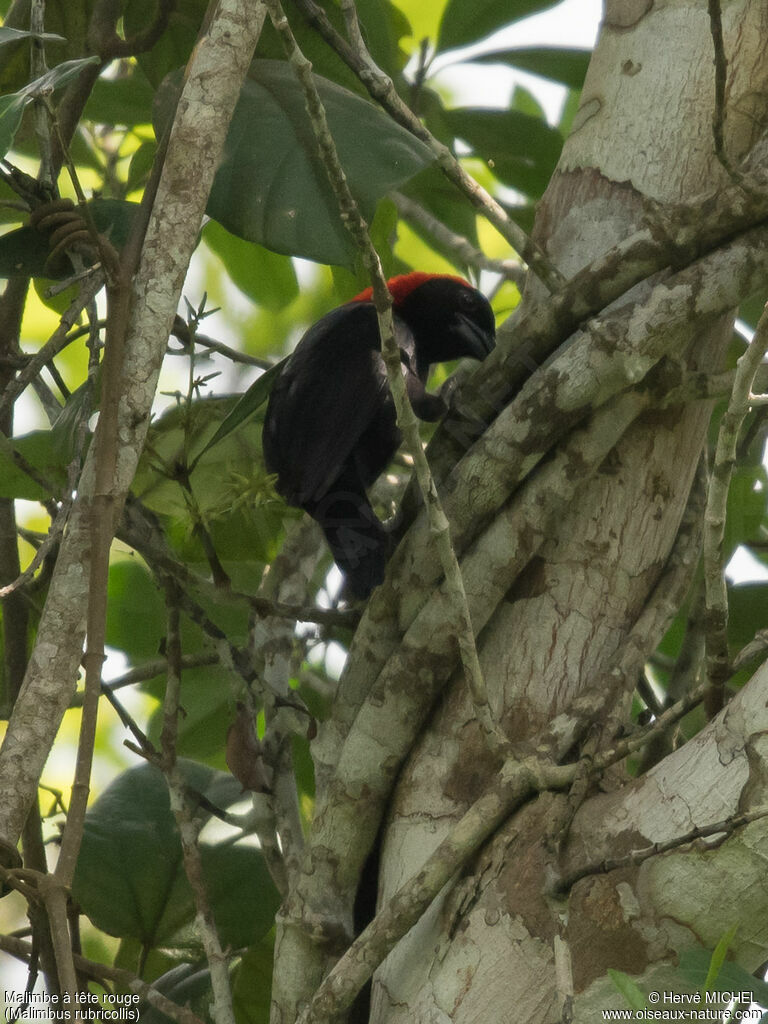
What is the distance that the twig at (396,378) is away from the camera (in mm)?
1306

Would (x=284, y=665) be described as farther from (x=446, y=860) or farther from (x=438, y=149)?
(x=438, y=149)

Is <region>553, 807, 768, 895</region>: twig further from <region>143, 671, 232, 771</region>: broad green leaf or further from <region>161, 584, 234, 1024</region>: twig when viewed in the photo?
<region>143, 671, 232, 771</region>: broad green leaf

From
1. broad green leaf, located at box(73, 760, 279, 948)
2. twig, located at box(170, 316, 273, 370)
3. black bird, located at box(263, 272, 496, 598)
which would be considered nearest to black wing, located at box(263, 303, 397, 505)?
black bird, located at box(263, 272, 496, 598)

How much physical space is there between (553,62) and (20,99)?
147 cm

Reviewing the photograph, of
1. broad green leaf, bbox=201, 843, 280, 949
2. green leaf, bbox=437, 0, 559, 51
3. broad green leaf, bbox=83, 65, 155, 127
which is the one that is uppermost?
broad green leaf, bbox=83, 65, 155, 127

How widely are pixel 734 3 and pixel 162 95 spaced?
39.1 inches

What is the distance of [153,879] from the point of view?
86.3 inches

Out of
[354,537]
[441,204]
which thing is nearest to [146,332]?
[354,537]

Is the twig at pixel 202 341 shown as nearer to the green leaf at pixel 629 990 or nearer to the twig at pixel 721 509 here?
the twig at pixel 721 509

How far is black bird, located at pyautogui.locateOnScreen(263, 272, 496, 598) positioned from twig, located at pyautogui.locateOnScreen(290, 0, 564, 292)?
1.57 ft

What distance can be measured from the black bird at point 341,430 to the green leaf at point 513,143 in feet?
2.00

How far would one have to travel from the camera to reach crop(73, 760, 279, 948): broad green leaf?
7.09ft

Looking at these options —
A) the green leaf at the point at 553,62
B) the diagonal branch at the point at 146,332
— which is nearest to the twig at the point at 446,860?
the diagonal branch at the point at 146,332
